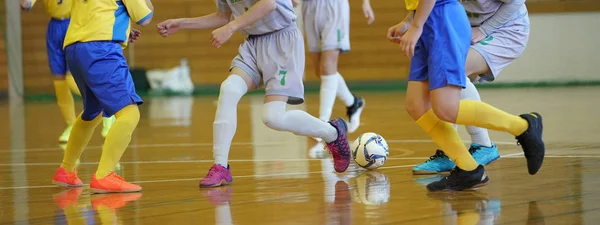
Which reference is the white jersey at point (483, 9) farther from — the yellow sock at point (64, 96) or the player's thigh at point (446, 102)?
the yellow sock at point (64, 96)

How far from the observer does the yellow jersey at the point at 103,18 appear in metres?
4.64

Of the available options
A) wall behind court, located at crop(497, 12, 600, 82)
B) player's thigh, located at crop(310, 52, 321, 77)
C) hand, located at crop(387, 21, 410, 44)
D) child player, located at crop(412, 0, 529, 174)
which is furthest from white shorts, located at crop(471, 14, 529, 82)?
wall behind court, located at crop(497, 12, 600, 82)

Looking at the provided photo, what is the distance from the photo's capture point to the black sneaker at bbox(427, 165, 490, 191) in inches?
165

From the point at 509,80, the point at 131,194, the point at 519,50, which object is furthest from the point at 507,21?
the point at 509,80

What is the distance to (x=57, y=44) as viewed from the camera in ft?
26.3

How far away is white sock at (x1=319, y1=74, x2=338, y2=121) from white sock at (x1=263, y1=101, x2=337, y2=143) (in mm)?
2239

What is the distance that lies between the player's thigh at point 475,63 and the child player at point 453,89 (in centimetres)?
34

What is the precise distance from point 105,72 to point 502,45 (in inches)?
75.9

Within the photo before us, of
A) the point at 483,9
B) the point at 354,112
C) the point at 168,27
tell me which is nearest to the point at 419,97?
the point at 483,9

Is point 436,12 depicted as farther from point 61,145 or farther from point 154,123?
point 154,123

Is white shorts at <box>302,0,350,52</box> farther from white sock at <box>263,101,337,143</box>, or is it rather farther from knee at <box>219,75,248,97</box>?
knee at <box>219,75,248,97</box>

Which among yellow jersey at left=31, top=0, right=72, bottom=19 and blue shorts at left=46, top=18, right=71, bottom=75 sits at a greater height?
yellow jersey at left=31, top=0, right=72, bottom=19

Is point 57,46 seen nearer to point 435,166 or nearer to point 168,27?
point 168,27

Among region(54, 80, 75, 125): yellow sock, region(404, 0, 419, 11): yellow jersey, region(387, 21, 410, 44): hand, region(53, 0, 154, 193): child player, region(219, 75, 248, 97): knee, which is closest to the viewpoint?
region(404, 0, 419, 11): yellow jersey
